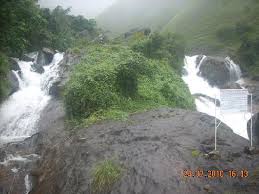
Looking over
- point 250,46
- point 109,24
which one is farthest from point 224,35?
point 109,24

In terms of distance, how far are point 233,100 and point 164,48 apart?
56.2 feet

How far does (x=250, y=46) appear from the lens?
37.5 metres

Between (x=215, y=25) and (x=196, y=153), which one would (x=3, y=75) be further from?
(x=215, y=25)

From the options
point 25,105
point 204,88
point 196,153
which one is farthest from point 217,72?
point 196,153

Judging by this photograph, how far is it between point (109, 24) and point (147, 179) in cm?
9517

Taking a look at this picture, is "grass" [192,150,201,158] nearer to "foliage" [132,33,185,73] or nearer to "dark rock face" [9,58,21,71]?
"foliage" [132,33,185,73]

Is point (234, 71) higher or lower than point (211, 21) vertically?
lower

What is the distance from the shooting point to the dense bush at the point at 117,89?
1362 centimetres

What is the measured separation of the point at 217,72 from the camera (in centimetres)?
3152

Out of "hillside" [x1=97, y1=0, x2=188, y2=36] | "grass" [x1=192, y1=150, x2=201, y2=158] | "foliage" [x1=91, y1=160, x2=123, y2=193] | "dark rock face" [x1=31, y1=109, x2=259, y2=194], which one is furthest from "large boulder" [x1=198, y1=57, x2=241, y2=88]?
"hillside" [x1=97, y1=0, x2=188, y2=36]

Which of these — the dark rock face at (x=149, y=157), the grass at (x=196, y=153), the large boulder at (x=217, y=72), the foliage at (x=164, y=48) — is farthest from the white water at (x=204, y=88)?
the grass at (x=196, y=153)

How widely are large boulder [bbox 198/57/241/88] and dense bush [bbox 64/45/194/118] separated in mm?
13233

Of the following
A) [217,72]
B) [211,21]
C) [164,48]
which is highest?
[211,21]
